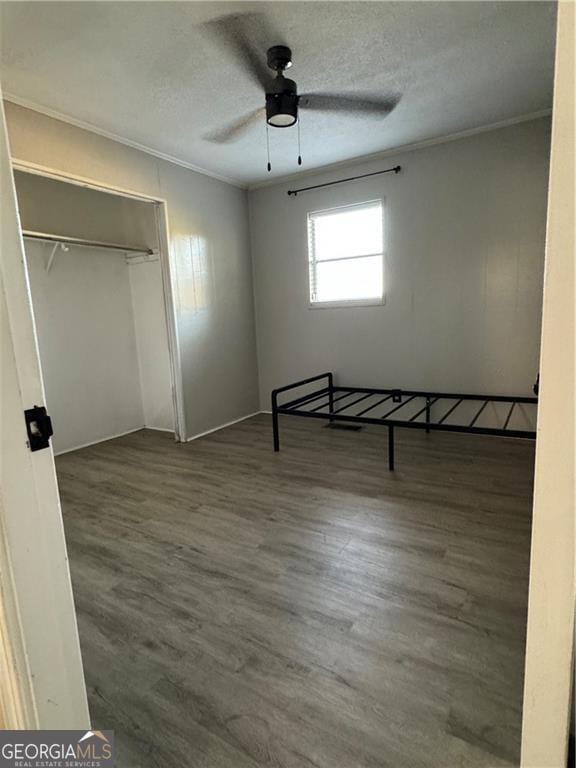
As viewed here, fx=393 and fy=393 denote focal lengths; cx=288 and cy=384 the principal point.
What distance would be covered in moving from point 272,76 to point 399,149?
173 cm

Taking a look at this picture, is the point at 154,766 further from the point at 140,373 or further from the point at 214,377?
the point at 140,373

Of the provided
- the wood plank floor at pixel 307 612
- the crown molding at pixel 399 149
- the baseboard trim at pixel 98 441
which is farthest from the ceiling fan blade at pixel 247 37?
the baseboard trim at pixel 98 441

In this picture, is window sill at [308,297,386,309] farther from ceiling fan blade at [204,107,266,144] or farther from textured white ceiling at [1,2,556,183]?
ceiling fan blade at [204,107,266,144]

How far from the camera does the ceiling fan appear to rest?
6.64ft

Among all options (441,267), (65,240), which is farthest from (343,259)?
(65,240)

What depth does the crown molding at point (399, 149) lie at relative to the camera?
3201 millimetres

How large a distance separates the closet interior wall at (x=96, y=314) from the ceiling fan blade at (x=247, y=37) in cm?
202

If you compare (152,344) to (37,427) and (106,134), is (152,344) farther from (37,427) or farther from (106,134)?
(37,427)

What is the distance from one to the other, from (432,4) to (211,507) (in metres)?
3.00

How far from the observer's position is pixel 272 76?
2.44m

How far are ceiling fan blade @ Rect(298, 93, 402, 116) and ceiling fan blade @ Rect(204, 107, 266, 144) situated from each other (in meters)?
0.43

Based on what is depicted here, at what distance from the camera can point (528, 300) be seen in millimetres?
3369

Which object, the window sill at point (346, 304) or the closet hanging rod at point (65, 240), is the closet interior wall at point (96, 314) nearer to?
the closet hanging rod at point (65, 240)

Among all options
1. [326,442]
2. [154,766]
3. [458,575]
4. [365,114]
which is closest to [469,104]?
[365,114]
